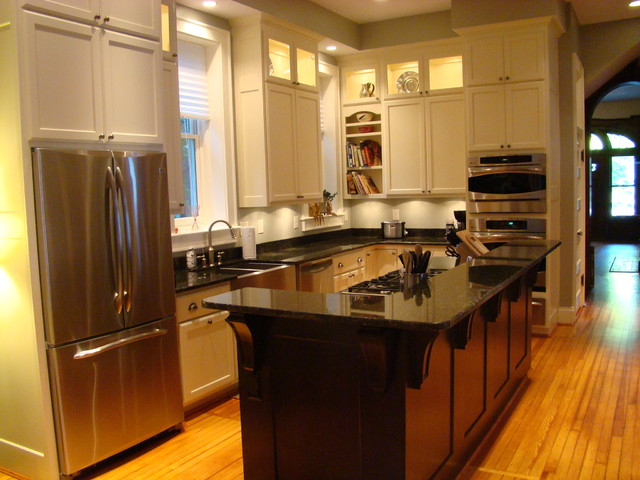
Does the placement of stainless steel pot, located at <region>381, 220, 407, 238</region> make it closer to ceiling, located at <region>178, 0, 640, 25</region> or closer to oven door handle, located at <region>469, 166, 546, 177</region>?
oven door handle, located at <region>469, 166, 546, 177</region>

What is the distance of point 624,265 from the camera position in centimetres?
1027

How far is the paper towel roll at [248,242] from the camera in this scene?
4.98m

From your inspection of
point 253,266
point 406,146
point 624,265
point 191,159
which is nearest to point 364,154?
point 406,146

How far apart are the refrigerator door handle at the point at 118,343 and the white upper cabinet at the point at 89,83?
3.49ft

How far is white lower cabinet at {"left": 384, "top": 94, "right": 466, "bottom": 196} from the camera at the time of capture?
612 centimetres

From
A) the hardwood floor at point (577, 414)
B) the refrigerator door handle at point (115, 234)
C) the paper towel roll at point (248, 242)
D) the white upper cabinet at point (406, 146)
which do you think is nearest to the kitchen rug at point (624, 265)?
the hardwood floor at point (577, 414)

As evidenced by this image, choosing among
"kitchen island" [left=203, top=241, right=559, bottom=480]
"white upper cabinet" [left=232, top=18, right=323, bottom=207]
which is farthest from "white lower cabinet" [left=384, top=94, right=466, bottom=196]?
"kitchen island" [left=203, top=241, right=559, bottom=480]

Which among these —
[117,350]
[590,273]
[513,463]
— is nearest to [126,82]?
[117,350]

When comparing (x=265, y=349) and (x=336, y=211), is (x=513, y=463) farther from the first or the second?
(x=336, y=211)

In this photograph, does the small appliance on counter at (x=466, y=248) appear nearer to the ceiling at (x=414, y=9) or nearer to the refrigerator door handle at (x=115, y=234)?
the refrigerator door handle at (x=115, y=234)

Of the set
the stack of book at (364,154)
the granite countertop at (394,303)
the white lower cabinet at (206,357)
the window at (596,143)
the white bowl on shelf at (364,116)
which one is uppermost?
the window at (596,143)

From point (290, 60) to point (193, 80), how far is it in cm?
93

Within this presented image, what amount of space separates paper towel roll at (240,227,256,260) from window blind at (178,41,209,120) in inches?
37.8

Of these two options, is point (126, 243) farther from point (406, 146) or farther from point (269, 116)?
point (406, 146)
